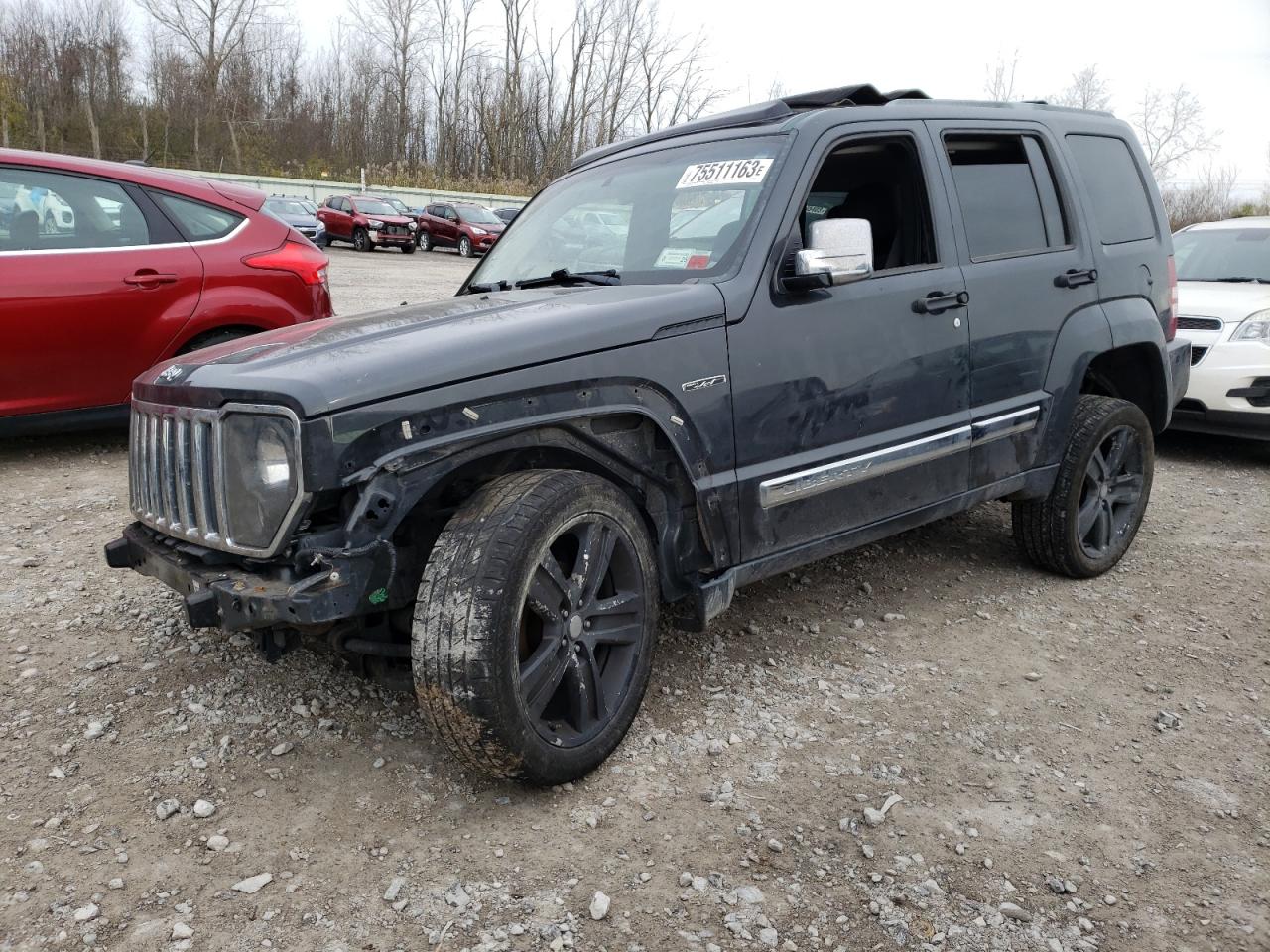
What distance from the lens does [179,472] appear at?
282cm

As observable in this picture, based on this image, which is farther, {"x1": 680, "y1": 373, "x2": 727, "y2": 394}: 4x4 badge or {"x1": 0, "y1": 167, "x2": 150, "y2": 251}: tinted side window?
{"x1": 0, "y1": 167, "x2": 150, "y2": 251}: tinted side window

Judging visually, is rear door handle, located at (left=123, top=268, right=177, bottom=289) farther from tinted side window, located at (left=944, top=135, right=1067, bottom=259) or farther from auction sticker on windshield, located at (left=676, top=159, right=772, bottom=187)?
tinted side window, located at (left=944, top=135, right=1067, bottom=259)

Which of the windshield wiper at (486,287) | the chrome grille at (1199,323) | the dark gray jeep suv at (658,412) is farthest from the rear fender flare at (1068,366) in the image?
the chrome grille at (1199,323)

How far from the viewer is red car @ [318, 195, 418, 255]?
27.2 m

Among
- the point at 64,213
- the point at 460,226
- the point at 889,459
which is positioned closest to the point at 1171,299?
the point at 889,459

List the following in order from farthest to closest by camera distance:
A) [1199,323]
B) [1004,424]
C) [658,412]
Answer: [1199,323] < [1004,424] < [658,412]

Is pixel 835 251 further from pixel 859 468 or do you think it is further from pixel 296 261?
pixel 296 261

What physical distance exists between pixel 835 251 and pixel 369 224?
25.9 metres

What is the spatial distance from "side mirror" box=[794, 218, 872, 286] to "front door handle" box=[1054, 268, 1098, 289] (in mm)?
1376

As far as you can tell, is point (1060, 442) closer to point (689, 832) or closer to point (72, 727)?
point (689, 832)

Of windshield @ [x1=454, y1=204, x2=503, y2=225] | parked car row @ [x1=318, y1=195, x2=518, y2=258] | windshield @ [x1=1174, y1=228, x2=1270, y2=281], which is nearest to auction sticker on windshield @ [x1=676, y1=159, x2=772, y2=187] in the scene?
windshield @ [x1=1174, y1=228, x2=1270, y2=281]

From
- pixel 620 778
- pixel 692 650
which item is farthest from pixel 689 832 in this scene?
pixel 692 650

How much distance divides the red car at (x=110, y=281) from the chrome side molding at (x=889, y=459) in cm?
396

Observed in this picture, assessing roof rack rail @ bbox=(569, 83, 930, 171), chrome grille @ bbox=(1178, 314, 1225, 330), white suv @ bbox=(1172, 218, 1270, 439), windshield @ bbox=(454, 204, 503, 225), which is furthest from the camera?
windshield @ bbox=(454, 204, 503, 225)
